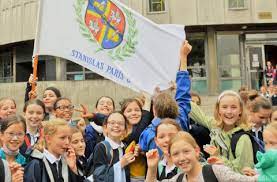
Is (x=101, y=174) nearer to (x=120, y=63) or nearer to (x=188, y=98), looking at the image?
(x=188, y=98)

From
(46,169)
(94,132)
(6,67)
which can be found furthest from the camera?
(6,67)

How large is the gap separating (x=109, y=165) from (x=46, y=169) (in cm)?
68

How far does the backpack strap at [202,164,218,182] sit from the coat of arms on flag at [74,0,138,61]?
3.41 metres

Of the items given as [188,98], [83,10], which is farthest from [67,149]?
[83,10]

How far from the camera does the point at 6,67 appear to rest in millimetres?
27953

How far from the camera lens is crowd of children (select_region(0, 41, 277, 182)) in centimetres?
363

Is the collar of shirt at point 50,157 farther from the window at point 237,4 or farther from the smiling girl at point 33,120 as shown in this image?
the window at point 237,4

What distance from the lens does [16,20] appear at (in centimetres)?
2533

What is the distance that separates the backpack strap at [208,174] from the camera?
345 centimetres

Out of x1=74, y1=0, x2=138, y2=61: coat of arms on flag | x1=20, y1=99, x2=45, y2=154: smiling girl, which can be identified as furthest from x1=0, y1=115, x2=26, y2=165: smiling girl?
x1=74, y1=0, x2=138, y2=61: coat of arms on flag

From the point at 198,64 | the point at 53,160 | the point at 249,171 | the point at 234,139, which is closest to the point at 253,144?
the point at 234,139

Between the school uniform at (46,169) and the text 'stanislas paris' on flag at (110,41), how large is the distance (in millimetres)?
2376

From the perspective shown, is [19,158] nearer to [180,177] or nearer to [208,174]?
[180,177]

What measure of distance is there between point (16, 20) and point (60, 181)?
22.7 meters
